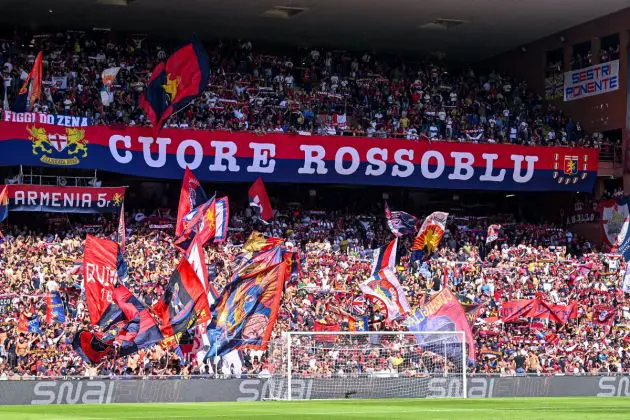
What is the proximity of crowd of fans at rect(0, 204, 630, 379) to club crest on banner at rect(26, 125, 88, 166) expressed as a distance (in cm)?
219

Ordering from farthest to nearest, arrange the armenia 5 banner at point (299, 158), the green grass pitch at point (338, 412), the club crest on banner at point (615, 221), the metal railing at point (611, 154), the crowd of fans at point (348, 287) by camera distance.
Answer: the metal railing at point (611, 154) < the club crest on banner at point (615, 221) < the armenia 5 banner at point (299, 158) < the crowd of fans at point (348, 287) < the green grass pitch at point (338, 412)

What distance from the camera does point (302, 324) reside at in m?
35.8

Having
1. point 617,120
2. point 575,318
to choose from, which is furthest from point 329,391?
point 617,120

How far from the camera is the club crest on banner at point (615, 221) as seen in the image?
150 ft

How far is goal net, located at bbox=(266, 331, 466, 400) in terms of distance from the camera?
30.3 m

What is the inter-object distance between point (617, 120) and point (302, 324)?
17.9m

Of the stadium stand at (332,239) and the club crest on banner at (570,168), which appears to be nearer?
the stadium stand at (332,239)

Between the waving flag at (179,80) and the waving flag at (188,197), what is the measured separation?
2.76 m

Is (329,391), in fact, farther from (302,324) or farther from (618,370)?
(618,370)

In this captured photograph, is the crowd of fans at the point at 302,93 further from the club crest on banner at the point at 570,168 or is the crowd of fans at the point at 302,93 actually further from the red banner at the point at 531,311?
the red banner at the point at 531,311

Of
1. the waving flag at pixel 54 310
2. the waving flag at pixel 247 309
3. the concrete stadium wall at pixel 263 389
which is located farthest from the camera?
the waving flag at pixel 54 310

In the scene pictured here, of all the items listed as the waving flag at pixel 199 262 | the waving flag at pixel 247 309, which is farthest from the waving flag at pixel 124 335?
the waving flag at pixel 199 262

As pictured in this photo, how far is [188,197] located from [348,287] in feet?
18.0

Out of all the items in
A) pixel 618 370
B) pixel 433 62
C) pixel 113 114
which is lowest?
pixel 618 370
